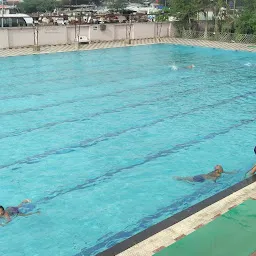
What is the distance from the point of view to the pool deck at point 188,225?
4.38 metres

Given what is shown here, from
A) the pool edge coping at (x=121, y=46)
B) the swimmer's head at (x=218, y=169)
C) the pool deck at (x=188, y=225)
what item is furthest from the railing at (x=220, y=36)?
the pool deck at (x=188, y=225)

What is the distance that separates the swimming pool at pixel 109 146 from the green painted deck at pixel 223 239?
1.36 meters

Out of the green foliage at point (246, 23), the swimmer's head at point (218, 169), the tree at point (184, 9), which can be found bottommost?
the swimmer's head at point (218, 169)

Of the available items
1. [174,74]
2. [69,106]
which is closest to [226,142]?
[69,106]

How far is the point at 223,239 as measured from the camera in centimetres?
453

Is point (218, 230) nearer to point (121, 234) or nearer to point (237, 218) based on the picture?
point (237, 218)

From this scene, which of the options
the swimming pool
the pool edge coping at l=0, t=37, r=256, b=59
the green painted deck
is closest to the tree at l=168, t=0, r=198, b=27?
the pool edge coping at l=0, t=37, r=256, b=59

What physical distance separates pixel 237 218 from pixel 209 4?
23894 mm

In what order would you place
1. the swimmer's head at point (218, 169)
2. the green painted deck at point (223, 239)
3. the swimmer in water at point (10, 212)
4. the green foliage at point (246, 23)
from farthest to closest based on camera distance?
the green foliage at point (246, 23) → the swimmer's head at point (218, 169) → the swimmer in water at point (10, 212) → the green painted deck at point (223, 239)

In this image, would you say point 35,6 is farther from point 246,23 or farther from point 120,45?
point 246,23

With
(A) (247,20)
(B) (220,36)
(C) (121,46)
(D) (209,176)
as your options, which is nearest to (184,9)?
(B) (220,36)

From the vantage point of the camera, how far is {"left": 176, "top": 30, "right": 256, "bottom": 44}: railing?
24875 mm

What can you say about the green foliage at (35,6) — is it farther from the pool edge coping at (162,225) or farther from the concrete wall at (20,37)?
the pool edge coping at (162,225)

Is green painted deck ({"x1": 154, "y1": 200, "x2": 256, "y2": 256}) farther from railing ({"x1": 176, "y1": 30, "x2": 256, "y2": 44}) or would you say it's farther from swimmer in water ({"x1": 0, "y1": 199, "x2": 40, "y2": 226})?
railing ({"x1": 176, "y1": 30, "x2": 256, "y2": 44})
